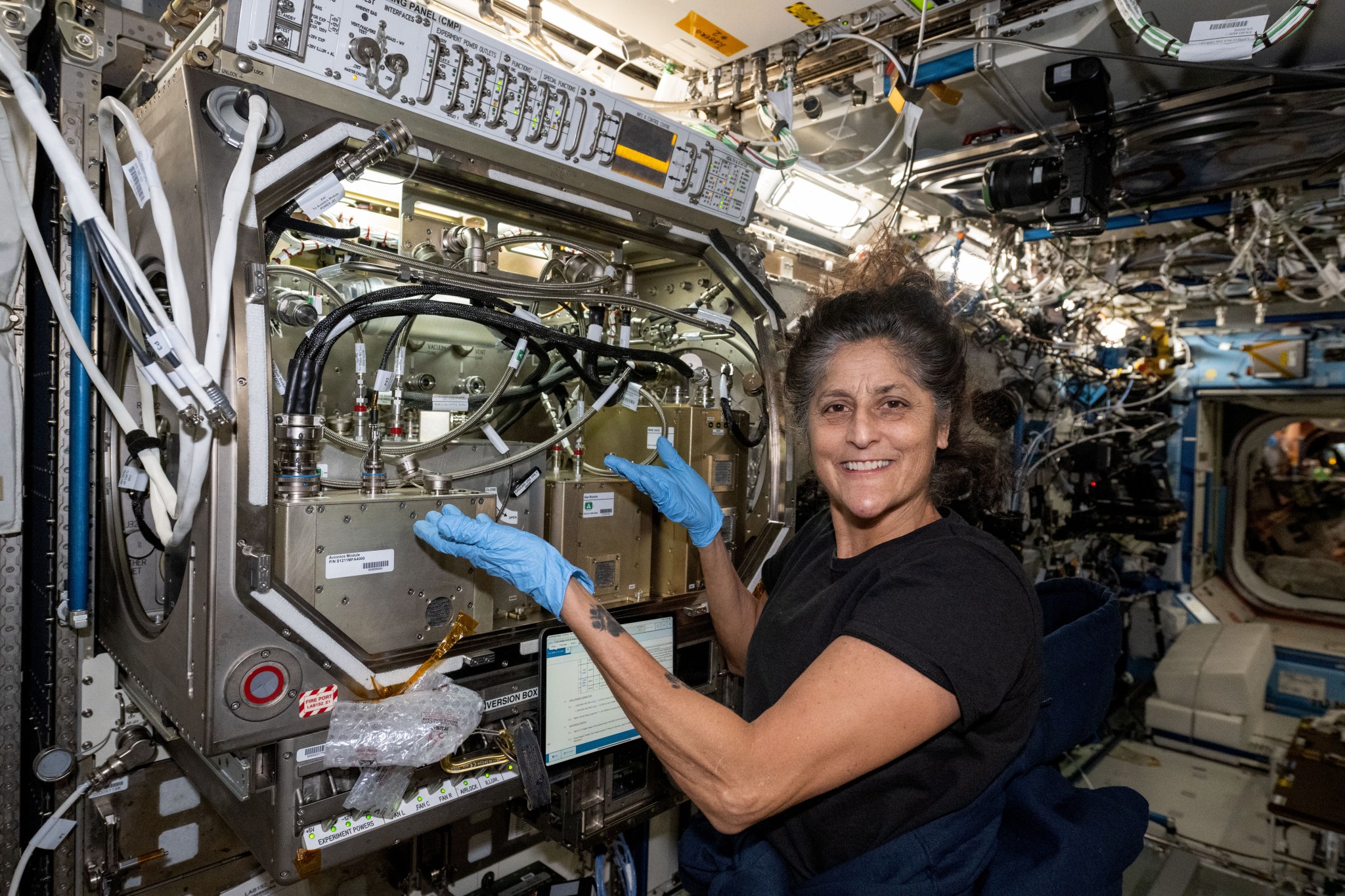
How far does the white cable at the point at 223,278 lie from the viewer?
123 centimetres

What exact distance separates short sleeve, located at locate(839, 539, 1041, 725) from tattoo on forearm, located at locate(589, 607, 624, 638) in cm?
41

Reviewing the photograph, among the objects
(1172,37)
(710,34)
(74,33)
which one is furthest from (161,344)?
(1172,37)

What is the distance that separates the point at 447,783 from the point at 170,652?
25.8 inches

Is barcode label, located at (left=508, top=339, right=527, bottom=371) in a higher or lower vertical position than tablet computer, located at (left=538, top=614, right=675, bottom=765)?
higher

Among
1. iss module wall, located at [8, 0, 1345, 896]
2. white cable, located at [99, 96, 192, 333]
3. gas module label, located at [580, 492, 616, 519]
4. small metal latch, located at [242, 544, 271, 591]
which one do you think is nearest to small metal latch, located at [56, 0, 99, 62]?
iss module wall, located at [8, 0, 1345, 896]

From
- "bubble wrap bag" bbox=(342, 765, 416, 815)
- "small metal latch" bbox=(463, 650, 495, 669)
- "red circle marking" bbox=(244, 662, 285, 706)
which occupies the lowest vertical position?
"bubble wrap bag" bbox=(342, 765, 416, 815)

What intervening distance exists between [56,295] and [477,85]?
3.07 feet

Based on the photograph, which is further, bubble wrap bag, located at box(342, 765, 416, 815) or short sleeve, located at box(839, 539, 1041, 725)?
bubble wrap bag, located at box(342, 765, 416, 815)

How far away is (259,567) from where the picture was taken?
4.28 feet

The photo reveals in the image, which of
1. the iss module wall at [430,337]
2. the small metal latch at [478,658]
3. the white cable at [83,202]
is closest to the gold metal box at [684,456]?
the iss module wall at [430,337]

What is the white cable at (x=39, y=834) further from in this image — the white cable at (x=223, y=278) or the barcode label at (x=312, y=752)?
the white cable at (x=223, y=278)

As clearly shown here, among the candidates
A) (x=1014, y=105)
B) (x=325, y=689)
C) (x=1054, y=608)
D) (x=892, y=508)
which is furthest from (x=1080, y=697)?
(x=1014, y=105)

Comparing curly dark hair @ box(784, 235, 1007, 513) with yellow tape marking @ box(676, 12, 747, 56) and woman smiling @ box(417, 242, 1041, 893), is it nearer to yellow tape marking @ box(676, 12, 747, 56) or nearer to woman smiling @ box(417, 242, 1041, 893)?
woman smiling @ box(417, 242, 1041, 893)

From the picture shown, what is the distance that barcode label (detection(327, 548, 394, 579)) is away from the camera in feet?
4.84
